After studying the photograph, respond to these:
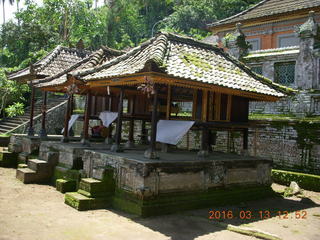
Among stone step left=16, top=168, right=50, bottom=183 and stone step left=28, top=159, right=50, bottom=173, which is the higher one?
stone step left=28, top=159, right=50, bottom=173

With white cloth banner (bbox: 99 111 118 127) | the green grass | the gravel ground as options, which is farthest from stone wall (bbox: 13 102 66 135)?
the green grass

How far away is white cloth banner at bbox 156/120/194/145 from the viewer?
8721 mm

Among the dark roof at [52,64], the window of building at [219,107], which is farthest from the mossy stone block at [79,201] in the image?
the dark roof at [52,64]

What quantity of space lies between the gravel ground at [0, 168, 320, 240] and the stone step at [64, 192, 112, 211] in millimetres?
177

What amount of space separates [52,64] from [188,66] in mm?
9142

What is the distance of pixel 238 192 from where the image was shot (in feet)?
31.9

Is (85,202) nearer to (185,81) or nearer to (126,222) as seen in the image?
(126,222)

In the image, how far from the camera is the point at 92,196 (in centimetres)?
823

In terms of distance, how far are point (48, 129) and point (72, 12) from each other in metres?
17.4

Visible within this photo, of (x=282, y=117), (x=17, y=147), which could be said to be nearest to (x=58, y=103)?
(x=17, y=147)

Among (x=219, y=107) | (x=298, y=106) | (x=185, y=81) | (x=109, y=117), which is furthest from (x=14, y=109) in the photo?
(x=298, y=106)

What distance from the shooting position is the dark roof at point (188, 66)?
8.52 metres

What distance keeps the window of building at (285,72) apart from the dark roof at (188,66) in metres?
4.21

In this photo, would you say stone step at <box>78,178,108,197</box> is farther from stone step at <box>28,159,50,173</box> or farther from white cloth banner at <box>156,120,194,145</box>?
stone step at <box>28,159,50,173</box>
